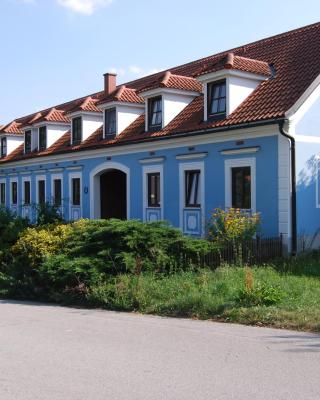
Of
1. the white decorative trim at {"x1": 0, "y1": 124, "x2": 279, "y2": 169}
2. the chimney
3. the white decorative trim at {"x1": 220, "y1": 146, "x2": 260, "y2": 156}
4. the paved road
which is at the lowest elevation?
the paved road

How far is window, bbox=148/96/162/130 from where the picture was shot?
72.0ft

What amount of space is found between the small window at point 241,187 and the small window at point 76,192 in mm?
10980

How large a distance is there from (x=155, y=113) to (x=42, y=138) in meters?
11.5

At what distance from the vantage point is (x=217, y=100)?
62.7 ft

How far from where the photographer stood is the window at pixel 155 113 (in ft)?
72.0

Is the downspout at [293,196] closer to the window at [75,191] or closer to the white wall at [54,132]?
the window at [75,191]

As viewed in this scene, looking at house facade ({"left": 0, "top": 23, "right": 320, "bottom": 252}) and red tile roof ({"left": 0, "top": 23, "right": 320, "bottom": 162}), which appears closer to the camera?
house facade ({"left": 0, "top": 23, "right": 320, "bottom": 252})

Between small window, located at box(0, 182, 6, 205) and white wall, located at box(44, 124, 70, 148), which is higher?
white wall, located at box(44, 124, 70, 148)

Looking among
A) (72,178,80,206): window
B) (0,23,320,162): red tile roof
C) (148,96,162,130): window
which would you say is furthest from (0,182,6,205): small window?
(148,96,162,130): window

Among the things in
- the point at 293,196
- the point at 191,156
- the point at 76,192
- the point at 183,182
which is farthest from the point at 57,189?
the point at 293,196

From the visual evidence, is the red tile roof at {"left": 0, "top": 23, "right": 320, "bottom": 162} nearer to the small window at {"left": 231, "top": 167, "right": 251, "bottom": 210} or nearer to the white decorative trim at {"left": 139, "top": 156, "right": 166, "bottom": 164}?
the white decorative trim at {"left": 139, "top": 156, "right": 166, "bottom": 164}

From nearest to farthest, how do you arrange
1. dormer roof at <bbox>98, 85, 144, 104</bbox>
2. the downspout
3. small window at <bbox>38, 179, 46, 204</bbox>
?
the downspout
dormer roof at <bbox>98, 85, 144, 104</bbox>
small window at <bbox>38, 179, 46, 204</bbox>

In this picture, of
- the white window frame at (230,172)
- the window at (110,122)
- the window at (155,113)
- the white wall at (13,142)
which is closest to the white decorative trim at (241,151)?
the white window frame at (230,172)

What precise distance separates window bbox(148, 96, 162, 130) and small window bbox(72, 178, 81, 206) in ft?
21.0
